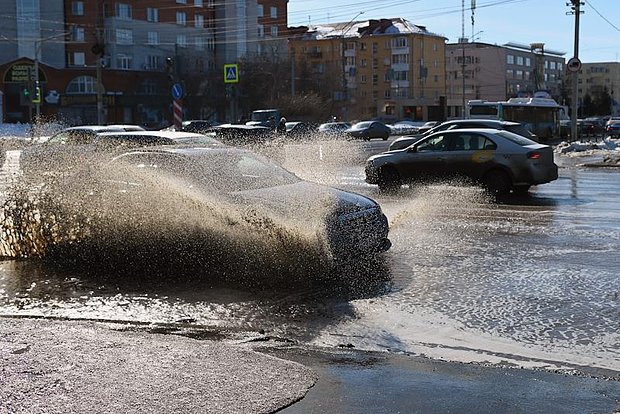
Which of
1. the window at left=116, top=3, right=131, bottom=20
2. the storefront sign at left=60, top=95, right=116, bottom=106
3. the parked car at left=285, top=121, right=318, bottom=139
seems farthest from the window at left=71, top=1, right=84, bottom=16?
the parked car at left=285, top=121, right=318, bottom=139

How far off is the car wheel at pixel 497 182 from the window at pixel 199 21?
72116 millimetres

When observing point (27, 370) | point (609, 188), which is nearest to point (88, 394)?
point (27, 370)

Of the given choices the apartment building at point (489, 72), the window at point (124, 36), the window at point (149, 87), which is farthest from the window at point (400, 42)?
the window at point (149, 87)

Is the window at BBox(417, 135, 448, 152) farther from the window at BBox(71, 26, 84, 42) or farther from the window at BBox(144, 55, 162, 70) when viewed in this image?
the window at BBox(144, 55, 162, 70)

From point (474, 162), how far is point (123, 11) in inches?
2546

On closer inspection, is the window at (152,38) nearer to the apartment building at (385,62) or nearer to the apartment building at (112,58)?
the apartment building at (112,58)

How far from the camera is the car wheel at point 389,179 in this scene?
20.1m

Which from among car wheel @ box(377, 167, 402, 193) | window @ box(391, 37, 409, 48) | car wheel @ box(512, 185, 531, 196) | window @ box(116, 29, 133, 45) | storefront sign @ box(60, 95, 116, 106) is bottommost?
car wheel @ box(512, 185, 531, 196)

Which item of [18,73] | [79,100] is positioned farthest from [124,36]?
[18,73]

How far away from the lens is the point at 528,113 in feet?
175

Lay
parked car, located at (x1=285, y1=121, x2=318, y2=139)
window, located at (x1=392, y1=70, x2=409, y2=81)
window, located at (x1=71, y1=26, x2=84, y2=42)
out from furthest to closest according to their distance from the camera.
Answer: window, located at (x1=392, y1=70, x2=409, y2=81) < window, located at (x1=71, y1=26, x2=84, y2=42) < parked car, located at (x1=285, y1=121, x2=318, y2=139)

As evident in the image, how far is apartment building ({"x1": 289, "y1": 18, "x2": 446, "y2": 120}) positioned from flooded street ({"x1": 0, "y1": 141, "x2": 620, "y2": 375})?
321 feet

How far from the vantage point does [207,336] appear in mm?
6949

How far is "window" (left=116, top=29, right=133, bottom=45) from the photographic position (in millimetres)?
76844
